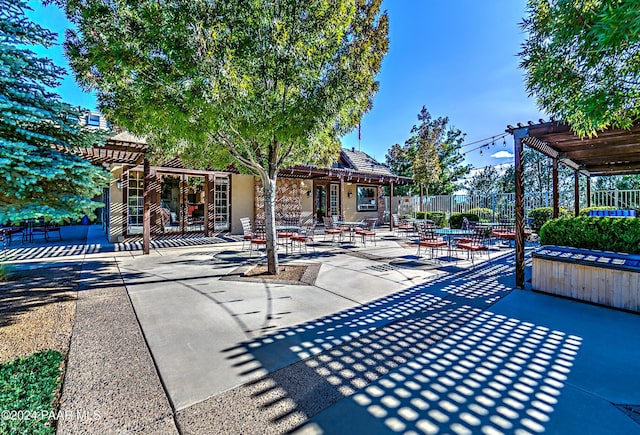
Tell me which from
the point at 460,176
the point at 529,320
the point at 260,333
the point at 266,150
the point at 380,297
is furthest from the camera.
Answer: the point at 460,176

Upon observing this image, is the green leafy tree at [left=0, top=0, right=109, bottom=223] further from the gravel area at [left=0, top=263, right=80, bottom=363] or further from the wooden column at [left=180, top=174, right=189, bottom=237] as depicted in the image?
the wooden column at [left=180, top=174, right=189, bottom=237]

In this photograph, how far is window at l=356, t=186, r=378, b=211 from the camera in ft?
59.6

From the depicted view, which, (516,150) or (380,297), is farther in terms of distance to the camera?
(516,150)

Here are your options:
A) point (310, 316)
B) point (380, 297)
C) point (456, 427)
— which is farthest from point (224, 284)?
point (456, 427)

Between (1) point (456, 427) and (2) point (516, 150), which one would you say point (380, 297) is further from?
(2) point (516, 150)

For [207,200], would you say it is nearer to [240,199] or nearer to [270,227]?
[240,199]

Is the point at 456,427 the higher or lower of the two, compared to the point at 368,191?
lower

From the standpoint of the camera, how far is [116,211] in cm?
1028

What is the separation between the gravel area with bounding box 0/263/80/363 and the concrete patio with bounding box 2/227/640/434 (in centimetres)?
28

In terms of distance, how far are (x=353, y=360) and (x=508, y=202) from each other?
14.9 metres

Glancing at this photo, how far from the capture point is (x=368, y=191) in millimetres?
18781

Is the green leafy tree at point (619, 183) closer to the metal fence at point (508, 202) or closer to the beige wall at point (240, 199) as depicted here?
the metal fence at point (508, 202)

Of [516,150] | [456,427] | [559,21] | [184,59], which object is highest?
[184,59]

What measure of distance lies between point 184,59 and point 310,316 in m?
4.09
